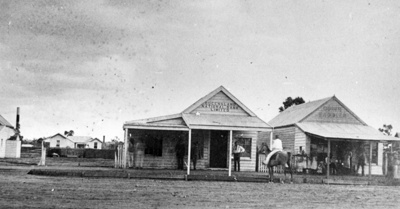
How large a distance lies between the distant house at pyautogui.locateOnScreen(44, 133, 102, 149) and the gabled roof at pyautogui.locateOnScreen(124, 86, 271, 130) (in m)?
81.7

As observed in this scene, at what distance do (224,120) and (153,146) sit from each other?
468 cm

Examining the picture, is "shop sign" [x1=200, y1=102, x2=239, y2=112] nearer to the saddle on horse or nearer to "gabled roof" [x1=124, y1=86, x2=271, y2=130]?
"gabled roof" [x1=124, y1=86, x2=271, y2=130]

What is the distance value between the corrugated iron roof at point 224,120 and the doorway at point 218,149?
4.12ft

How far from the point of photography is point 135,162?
30078mm

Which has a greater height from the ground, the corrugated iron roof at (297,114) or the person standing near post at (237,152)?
the corrugated iron roof at (297,114)

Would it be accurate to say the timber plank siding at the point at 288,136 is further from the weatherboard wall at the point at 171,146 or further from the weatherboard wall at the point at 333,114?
the weatherboard wall at the point at 171,146

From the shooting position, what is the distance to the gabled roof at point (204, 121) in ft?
83.7

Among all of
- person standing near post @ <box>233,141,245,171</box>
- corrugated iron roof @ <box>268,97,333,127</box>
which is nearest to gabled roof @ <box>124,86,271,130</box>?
person standing near post @ <box>233,141,245,171</box>

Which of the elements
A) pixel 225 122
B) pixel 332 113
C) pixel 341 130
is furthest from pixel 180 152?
pixel 332 113

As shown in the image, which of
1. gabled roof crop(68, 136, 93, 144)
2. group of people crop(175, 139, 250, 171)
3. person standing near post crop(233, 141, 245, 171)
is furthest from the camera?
gabled roof crop(68, 136, 93, 144)

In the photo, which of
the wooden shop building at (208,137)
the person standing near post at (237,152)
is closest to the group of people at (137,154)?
the wooden shop building at (208,137)

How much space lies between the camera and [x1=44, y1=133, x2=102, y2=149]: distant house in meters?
110

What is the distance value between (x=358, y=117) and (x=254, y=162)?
7713 mm

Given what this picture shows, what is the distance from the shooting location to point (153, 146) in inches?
1199
